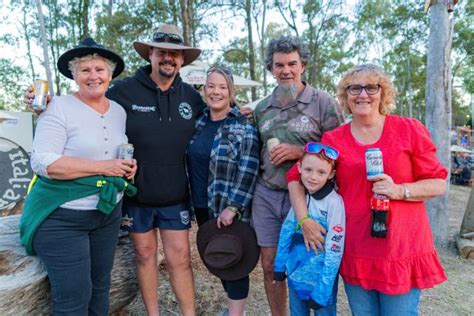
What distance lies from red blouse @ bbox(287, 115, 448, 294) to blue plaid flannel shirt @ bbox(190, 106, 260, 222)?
81 centimetres

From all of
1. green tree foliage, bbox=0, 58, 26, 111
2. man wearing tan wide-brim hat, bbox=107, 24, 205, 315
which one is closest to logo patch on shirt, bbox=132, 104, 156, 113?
man wearing tan wide-brim hat, bbox=107, 24, 205, 315

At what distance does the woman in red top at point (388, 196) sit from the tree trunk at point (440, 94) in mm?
3804

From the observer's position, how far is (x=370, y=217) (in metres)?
1.91

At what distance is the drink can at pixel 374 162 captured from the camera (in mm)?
1786

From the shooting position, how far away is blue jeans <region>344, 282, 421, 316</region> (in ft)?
6.12

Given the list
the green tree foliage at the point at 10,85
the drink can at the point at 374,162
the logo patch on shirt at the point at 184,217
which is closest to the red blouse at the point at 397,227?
the drink can at the point at 374,162

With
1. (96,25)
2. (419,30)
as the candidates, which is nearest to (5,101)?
(96,25)

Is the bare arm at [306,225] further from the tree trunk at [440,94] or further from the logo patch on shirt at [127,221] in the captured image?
the tree trunk at [440,94]

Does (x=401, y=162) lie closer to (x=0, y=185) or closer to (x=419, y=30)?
(x=0, y=185)

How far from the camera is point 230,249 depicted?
8.43 ft

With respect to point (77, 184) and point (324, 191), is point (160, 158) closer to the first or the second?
point (77, 184)

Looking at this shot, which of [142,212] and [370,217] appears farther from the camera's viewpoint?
[142,212]

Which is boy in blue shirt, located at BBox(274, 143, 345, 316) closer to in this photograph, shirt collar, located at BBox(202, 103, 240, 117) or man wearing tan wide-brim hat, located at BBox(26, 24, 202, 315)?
shirt collar, located at BBox(202, 103, 240, 117)

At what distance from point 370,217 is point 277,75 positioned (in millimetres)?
1190
